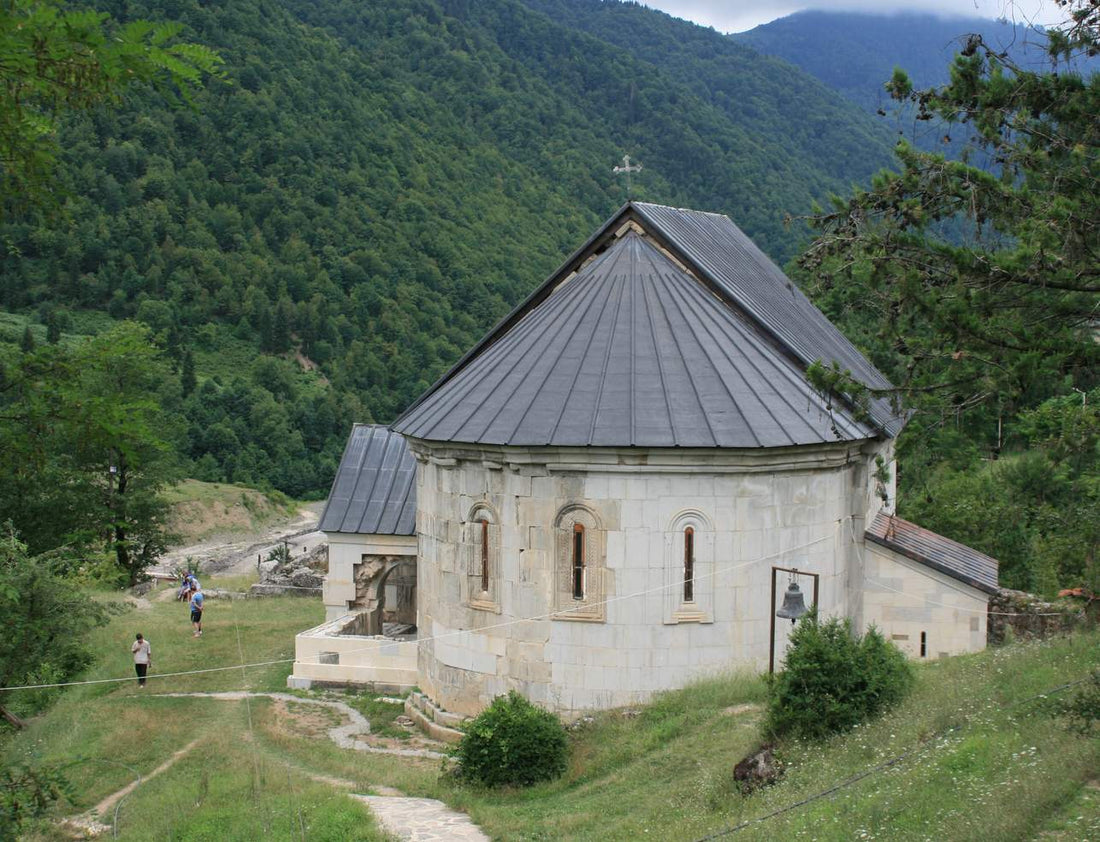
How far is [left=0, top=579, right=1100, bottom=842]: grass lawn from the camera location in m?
7.94

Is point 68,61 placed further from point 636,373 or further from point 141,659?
point 141,659

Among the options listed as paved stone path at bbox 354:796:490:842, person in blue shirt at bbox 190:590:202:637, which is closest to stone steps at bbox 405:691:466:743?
paved stone path at bbox 354:796:490:842

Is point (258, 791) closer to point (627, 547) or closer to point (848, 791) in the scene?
point (627, 547)

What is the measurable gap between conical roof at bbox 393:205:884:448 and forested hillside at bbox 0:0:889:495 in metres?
44.4

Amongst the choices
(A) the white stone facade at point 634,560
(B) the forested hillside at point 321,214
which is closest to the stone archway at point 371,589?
(A) the white stone facade at point 634,560

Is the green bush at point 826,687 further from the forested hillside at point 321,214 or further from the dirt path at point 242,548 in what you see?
the forested hillside at point 321,214

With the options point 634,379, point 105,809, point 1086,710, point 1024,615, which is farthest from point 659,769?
point 1024,615

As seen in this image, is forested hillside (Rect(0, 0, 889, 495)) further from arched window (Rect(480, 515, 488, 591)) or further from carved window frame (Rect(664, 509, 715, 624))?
carved window frame (Rect(664, 509, 715, 624))

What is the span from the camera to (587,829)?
10.1m

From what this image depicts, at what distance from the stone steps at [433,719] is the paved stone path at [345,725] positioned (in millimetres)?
364

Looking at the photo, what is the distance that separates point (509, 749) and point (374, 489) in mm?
8701

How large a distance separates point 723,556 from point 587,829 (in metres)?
4.60

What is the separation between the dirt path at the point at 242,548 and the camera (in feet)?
132

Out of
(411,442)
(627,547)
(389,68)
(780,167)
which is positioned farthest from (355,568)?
(389,68)
